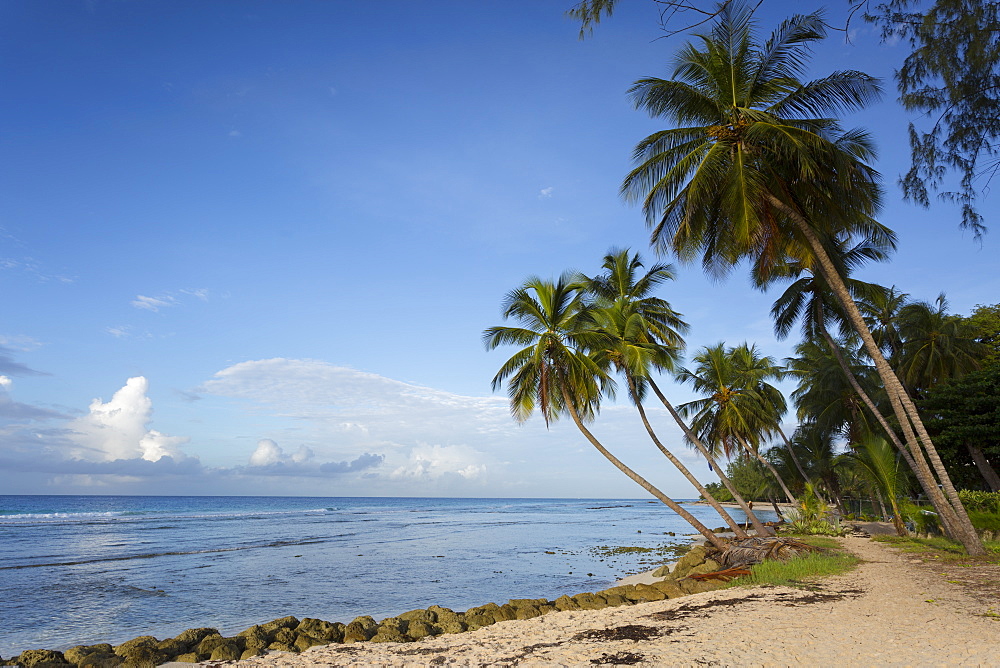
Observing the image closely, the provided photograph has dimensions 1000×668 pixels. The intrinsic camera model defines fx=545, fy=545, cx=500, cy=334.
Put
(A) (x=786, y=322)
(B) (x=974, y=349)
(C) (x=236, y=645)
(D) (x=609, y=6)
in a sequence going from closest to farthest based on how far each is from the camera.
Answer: (D) (x=609, y=6), (C) (x=236, y=645), (A) (x=786, y=322), (B) (x=974, y=349)

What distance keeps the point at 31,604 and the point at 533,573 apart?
1291cm

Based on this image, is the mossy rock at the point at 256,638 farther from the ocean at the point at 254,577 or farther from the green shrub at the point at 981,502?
the green shrub at the point at 981,502

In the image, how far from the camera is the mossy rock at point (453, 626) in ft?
29.9

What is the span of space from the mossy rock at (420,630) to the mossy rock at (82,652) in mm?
4358

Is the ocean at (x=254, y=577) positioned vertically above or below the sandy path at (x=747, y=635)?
below

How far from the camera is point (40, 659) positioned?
24.6 feet

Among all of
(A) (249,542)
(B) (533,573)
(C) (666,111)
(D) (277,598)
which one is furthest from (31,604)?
(C) (666,111)

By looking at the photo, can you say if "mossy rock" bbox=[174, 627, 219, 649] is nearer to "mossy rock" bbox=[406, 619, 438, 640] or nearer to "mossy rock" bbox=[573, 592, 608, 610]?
"mossy rock" bbox=[406, 619, 438, 640]

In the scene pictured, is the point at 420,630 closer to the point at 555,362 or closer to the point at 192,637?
the point at 192,637

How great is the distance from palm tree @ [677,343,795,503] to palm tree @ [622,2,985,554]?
30.3 ft

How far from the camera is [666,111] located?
43.7 feet

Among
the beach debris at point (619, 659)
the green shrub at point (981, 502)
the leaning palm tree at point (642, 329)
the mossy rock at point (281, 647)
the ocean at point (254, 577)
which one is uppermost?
the leaning palm tree at point (642, 329)

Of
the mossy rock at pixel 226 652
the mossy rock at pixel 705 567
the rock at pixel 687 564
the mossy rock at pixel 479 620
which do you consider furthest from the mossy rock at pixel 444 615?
the rock at pixel 687 564

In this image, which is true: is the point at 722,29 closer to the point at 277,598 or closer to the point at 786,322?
the point at 786,322
